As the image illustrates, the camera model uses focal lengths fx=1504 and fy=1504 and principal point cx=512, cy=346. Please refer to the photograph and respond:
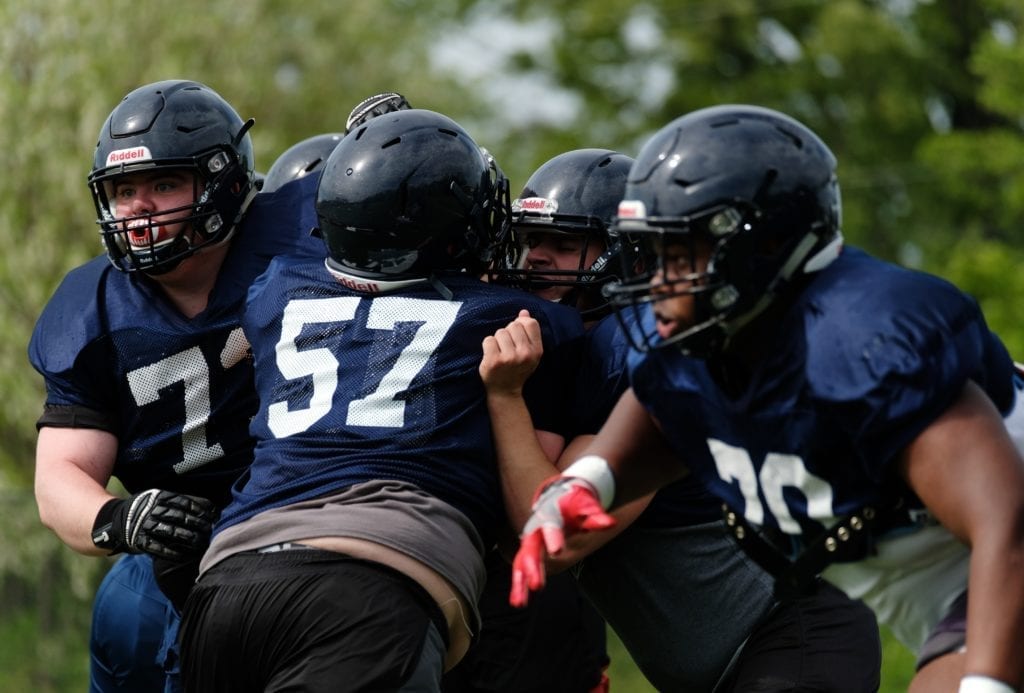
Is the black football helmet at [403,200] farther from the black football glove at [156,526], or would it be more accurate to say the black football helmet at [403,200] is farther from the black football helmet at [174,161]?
the black football glove at [156,526]

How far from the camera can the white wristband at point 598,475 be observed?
123 inches

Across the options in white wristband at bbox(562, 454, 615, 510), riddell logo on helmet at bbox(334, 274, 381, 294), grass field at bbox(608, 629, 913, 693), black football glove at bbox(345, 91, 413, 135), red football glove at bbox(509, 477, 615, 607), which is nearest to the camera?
red football glove at bbox(509, 477, 615, 607)

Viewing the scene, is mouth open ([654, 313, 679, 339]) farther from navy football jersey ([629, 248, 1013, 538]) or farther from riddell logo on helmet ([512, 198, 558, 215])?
riddell logo on helmet ([512, 198, 558, 215])

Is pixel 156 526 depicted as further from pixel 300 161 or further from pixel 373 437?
pixel 300 161

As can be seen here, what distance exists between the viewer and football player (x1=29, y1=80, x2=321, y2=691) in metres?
4.09

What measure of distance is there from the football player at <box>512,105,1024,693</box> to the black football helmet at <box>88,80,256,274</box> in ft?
4.91

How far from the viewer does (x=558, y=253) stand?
427cm

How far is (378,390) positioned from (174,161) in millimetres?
1117

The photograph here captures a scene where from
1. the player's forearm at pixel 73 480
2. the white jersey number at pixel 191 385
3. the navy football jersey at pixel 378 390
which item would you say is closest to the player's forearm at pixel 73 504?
the player's forearm at pixel 73 480

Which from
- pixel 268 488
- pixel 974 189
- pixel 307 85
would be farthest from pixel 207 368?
pixel 974 189

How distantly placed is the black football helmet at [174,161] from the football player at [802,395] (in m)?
1.50

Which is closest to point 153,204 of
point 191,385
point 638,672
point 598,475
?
point 191,385

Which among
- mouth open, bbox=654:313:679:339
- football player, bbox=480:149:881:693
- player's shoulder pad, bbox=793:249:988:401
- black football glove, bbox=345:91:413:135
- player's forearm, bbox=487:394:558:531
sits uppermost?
player's shoulder pad, bbox=793:249:988:401

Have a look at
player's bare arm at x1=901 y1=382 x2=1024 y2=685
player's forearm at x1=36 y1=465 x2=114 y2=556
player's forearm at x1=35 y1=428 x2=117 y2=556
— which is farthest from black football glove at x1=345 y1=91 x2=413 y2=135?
player's bare arm at x1=901 y1=382 x2=1024 y2=685
